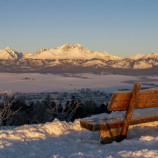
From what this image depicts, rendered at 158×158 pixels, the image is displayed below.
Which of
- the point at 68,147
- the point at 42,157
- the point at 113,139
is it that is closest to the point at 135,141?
the point at 113,139

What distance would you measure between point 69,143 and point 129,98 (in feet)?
5.56

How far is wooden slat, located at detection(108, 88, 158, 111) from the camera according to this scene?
533cm

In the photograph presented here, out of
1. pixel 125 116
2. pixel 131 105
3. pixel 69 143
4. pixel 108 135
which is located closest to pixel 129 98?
pixel 131 105

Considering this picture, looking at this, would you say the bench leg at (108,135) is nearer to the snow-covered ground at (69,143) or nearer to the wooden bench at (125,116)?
the wooden bench at (125,116)

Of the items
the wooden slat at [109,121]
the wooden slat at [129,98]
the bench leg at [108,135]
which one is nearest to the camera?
the wooden slat at [129,98]

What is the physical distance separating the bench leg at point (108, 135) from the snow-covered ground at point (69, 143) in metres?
0.17

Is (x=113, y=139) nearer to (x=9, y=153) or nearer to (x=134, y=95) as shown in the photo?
(x=134, y=95)

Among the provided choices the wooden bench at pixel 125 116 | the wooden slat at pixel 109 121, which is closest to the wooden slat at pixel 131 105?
the wooden bench at pixel 125 116

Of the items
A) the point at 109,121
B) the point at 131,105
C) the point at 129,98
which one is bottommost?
the point at 109,121

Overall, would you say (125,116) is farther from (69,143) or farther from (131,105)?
(69,143)

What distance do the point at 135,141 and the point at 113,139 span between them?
1.97ft

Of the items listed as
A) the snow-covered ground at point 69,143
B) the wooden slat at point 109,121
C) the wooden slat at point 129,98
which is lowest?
the snow-covered ground at point 69,143

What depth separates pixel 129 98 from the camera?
18.0 feet

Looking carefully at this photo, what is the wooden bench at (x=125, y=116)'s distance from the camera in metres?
5.38
